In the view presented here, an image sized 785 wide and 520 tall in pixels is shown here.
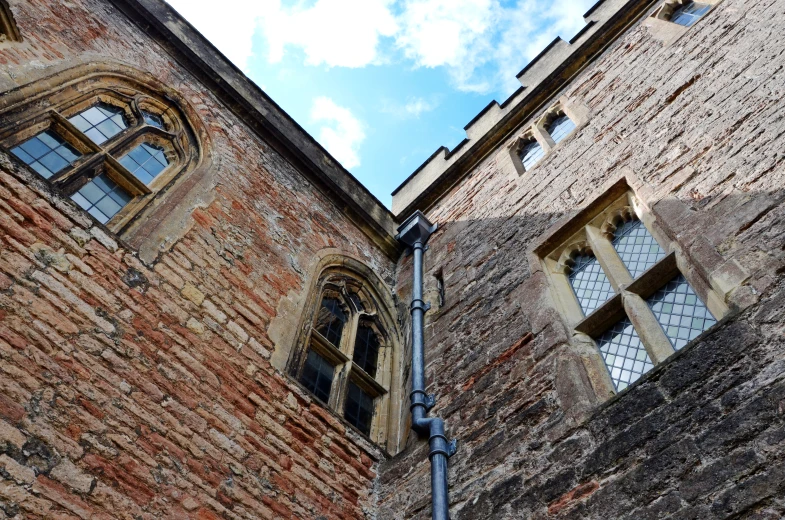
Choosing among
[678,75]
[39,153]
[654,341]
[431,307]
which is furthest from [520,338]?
[39,153]

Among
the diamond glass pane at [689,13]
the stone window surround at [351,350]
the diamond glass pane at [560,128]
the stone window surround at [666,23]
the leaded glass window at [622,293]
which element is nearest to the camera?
the leaded glass window at [622,293]

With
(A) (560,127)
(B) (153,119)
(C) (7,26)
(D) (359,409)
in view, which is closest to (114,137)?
(B) (153,119)

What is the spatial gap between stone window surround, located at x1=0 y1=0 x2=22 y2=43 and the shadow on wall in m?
4.38

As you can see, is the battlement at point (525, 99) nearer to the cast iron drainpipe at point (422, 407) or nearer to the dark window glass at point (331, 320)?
the cast iron drainpipe at point (422, 407)

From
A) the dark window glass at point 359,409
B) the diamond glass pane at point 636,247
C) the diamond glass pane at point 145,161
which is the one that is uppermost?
the diamond glass pane at point 145,161

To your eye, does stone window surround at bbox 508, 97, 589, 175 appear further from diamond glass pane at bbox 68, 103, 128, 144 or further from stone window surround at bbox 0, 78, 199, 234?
diamond glass pane at bbox 68, 103, 128, 144

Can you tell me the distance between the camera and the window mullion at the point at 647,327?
3.99 metres

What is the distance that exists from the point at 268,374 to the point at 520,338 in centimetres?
193

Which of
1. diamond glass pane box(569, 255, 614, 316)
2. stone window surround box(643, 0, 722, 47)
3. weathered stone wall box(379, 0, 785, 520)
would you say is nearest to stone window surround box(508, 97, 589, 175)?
weathered stone wall box(379, 0, 785, 520)

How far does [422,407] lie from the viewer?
203 inches

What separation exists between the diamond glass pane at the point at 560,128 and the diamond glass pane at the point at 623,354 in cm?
335

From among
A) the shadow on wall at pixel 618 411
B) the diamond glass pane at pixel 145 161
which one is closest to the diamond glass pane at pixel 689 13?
the shadow on wall at pixel 618 411

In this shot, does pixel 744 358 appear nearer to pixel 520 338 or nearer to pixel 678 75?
pixel 520 338

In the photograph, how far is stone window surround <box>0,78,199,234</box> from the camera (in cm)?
482
